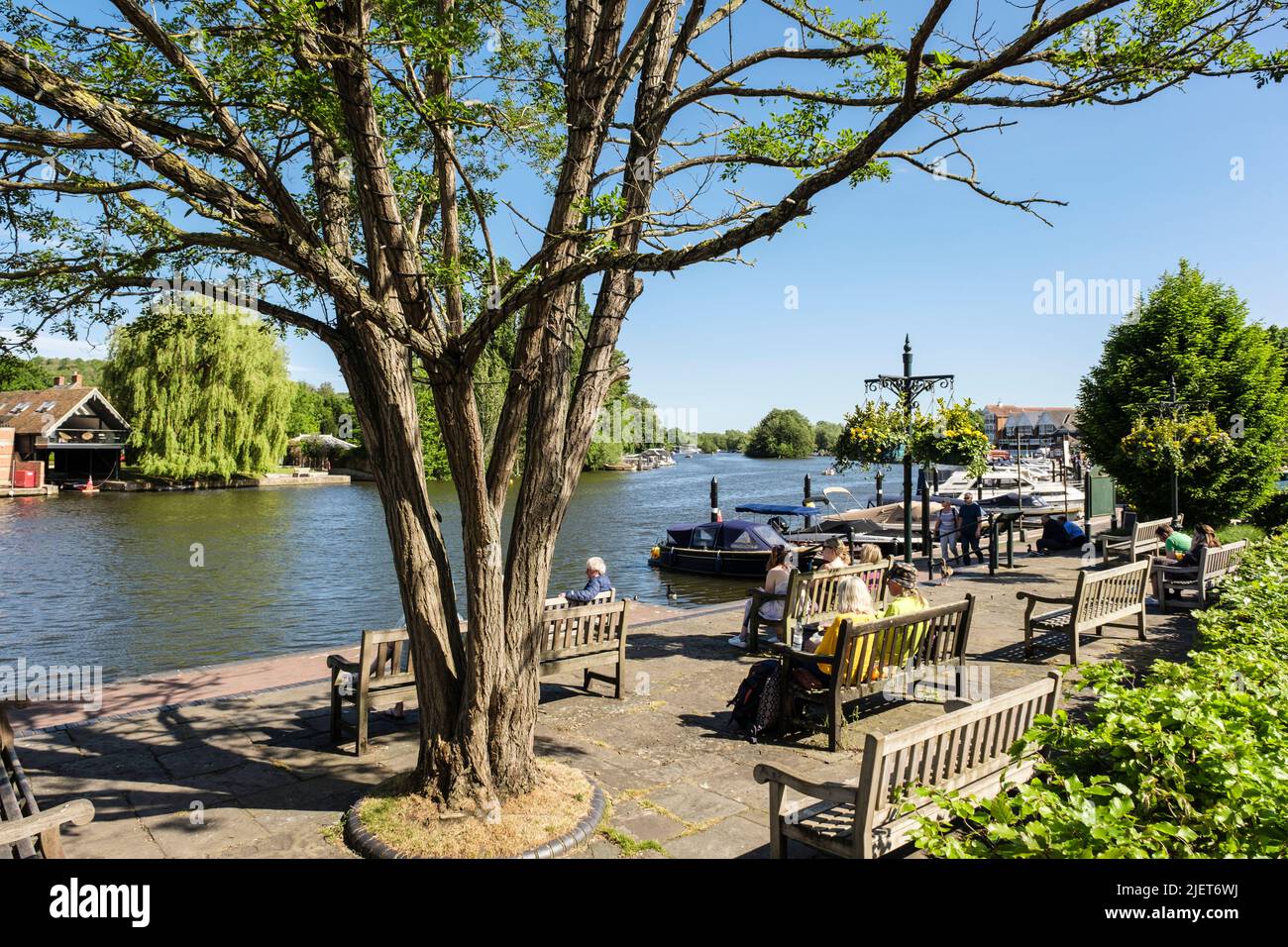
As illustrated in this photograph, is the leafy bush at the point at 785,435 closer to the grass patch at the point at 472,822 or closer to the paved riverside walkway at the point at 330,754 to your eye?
the paved riverside walkway at the point at 330,754

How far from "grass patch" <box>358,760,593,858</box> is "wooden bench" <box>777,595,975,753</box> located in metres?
1.94

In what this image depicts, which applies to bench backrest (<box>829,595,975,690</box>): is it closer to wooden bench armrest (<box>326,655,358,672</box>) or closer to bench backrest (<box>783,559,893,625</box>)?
bench backrest (<box>783,559,893,625</box>)

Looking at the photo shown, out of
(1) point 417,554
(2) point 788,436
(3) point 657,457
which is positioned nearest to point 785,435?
(2) point 788,436

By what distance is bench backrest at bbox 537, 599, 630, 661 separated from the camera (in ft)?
22.2

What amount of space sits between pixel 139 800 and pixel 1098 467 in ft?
67.9

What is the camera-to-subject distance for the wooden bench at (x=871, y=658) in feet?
19.4

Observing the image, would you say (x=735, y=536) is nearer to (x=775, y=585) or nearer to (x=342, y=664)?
(x=775, y=585)

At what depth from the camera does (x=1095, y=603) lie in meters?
8.46

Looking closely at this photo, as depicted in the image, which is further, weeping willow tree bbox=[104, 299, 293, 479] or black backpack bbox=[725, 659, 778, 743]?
weeping willow tree bbox=[104, 299, 293, 479]

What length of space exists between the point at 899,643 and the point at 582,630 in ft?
8.58

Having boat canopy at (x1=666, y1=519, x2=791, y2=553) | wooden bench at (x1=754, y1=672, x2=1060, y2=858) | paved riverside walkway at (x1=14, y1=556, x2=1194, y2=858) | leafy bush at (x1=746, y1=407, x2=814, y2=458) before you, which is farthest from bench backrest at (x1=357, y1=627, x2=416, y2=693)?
leafy bush at (x1=746, y1=407, x2=814, y2=458)

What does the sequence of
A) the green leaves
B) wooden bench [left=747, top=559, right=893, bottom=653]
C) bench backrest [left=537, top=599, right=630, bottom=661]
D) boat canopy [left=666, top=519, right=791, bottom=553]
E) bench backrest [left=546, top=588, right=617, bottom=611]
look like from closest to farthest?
bench backrest [left=537, top=599, right=630, bottom=661] < wooden bench [left=747, top=559, right=893, bottom=653] < bench backrest [left=546, top=588, right=617, bottom=611] < the green leaves < boat canopy [left=666, top=519, right=791, bottom=553]
